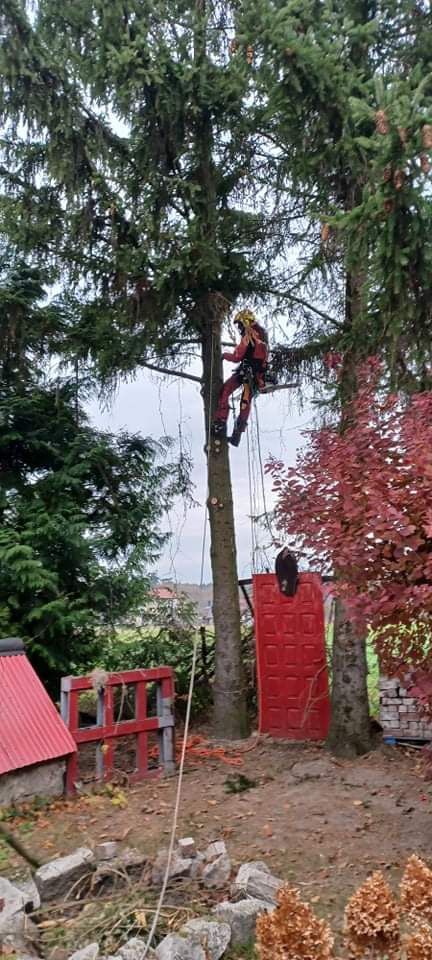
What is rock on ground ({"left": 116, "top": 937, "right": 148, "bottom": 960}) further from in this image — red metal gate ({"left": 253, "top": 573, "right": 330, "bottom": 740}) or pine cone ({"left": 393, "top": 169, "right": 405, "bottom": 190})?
red metal gate ({"left": 253, "top": 573, "right": 330, "bottom": 740})

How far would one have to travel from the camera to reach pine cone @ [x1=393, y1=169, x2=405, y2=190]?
399 centimetres

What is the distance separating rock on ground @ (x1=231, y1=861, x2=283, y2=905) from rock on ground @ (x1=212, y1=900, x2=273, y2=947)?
0.35ft

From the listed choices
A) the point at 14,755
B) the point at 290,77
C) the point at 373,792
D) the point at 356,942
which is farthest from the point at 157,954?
the point at 290,77

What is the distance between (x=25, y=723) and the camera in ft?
16.6

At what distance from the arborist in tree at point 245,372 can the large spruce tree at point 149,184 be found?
0.19m

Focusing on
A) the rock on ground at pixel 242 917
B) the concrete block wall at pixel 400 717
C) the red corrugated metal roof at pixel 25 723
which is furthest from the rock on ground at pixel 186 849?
the concrete block wall at pixel 400 717

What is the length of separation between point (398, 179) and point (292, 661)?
4.65 meters

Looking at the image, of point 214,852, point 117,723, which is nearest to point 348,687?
point 117,723

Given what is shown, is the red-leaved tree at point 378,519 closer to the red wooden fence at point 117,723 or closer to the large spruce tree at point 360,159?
the large spruce tree at point 360,159

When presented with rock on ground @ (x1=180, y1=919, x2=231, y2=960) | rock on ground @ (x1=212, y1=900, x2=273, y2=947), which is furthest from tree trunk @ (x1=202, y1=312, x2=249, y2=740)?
rock on ground @ (x1=180, y1=919, x2=231, y2=960)

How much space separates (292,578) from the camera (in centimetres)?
673

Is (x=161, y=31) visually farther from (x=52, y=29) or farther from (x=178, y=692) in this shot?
(x=178, y=692)

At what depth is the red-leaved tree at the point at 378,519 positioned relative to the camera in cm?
326

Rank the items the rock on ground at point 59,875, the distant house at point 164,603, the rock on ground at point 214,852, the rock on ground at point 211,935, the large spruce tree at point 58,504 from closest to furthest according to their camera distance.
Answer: the rock on ground at point 211,935 < the rock on ground at point 59,875 < the rock on ground at point 214,852 < the large spruce tree at point 58,504 < the distant house at point 164,603
